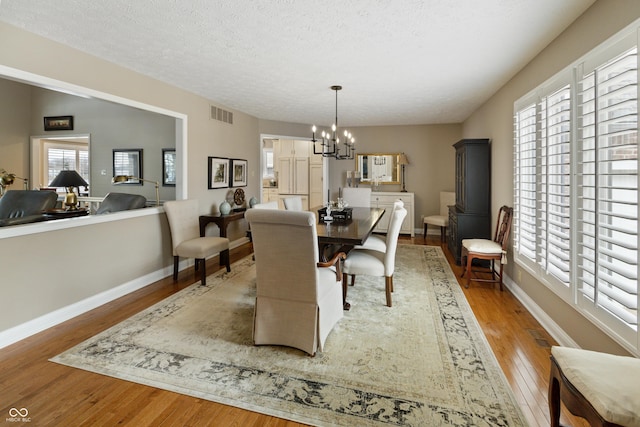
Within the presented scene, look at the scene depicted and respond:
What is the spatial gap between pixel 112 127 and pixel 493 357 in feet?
21.6

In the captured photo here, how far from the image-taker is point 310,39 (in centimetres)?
276

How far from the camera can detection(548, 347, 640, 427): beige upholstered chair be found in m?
1.07

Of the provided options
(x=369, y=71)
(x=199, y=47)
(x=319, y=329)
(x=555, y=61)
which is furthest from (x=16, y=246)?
(x=555, y=61)

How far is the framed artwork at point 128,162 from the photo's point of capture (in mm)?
5723

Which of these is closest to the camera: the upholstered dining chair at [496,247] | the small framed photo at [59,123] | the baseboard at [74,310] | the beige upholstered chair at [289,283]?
the beige upholstered chair at [289,283]

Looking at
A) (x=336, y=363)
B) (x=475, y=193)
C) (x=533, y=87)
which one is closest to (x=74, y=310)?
(x=336, y=363)

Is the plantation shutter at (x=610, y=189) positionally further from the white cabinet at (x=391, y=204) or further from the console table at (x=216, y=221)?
the white cabinet at (x=391, y=204)

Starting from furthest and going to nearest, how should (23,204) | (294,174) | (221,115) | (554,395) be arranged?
(294,174)
(221,115)
(23,204)
(554,395)

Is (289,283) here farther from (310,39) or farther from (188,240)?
(188,240)

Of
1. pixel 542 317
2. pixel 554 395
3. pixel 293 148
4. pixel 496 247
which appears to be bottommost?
pixel 542 317

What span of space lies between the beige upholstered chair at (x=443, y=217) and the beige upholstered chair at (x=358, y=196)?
58.5 inches

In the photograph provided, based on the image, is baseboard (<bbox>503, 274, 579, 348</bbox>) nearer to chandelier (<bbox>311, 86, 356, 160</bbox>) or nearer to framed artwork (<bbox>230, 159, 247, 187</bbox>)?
chandelier (<bbox>311, 86, 356, 160</bbox>)

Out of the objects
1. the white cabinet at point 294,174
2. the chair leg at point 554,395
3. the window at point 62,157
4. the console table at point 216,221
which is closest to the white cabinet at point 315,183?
the white cabinet at point 294,174

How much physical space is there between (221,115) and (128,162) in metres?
2.03
